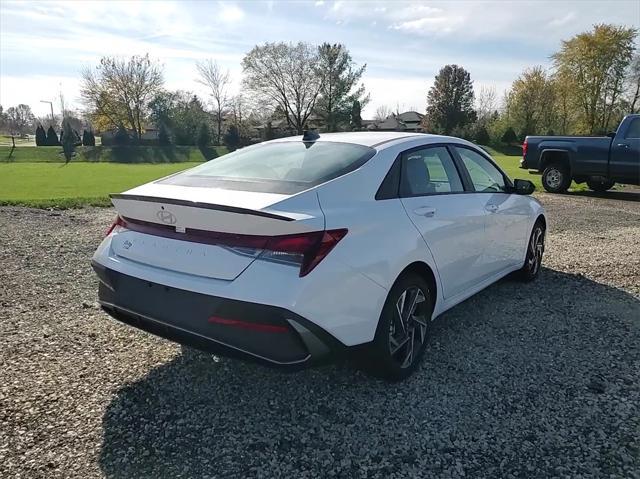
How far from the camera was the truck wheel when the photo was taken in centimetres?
1468

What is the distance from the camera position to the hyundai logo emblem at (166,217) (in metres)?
2.75

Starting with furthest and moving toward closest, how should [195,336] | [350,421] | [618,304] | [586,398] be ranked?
[618,304]
[586,398]
[350,421]
[195,336]

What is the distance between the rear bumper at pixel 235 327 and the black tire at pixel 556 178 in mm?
13771

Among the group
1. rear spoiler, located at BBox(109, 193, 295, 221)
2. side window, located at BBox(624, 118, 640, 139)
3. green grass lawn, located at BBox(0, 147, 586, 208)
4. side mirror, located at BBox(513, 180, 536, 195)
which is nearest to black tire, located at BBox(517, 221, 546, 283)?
side mirror, located at BBox(513, 180, 536, 195)

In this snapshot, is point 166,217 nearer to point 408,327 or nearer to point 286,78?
point 408,327

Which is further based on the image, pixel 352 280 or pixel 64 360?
pixel 64 360

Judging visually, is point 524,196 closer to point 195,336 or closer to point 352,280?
point 352,280

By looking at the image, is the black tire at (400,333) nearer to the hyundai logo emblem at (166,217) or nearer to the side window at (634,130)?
the hyundai logo emblem at (166,217)

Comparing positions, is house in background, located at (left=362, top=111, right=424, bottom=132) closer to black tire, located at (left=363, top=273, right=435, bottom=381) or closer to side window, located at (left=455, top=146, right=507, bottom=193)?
side window, located at (left=455, top=146, right=507, bottom=193)

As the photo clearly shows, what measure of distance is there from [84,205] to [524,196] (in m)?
9.78

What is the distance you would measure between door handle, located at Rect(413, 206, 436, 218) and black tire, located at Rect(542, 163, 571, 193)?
1262 centimetres

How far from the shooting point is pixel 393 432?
2.68m

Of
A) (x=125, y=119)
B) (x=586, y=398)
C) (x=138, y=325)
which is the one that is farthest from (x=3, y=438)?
(x=125, y=119)

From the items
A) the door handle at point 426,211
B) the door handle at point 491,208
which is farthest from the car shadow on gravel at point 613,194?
the door handle at point 426,211
